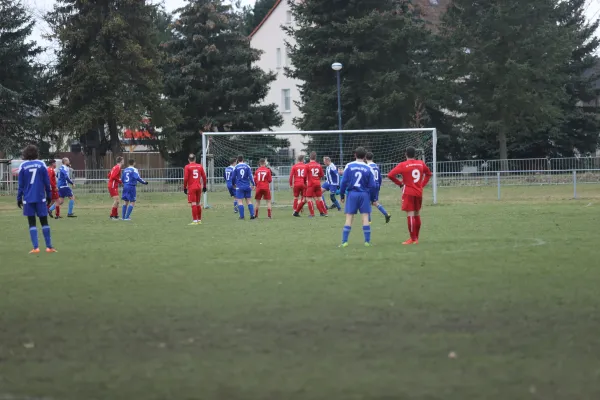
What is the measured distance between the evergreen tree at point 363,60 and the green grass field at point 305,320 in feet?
116

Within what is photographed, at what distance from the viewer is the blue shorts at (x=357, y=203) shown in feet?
51.1

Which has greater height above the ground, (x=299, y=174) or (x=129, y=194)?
(x=299, y=174)

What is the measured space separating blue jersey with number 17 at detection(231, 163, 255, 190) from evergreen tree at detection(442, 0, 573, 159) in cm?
2868

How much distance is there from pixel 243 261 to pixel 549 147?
45.8 meters

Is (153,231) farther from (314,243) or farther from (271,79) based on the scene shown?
(271,79)

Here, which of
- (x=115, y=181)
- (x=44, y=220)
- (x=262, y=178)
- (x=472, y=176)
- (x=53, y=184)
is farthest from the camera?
(x=472, y=176)

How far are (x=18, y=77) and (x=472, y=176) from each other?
97.1 ft

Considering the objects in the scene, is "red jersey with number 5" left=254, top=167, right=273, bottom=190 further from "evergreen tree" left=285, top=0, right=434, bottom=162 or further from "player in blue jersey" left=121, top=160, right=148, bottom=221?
"evergreen tree" left=285, top=0, right=434, bottom=162

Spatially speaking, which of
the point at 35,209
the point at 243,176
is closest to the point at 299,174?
the point at 243,176

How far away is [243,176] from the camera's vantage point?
2578 cm

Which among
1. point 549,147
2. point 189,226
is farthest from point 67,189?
point 549,147

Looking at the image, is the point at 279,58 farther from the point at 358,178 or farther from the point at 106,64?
the point at 358,178

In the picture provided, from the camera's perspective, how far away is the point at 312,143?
47062 millimetres

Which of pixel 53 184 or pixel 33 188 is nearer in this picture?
pixel 33 188
